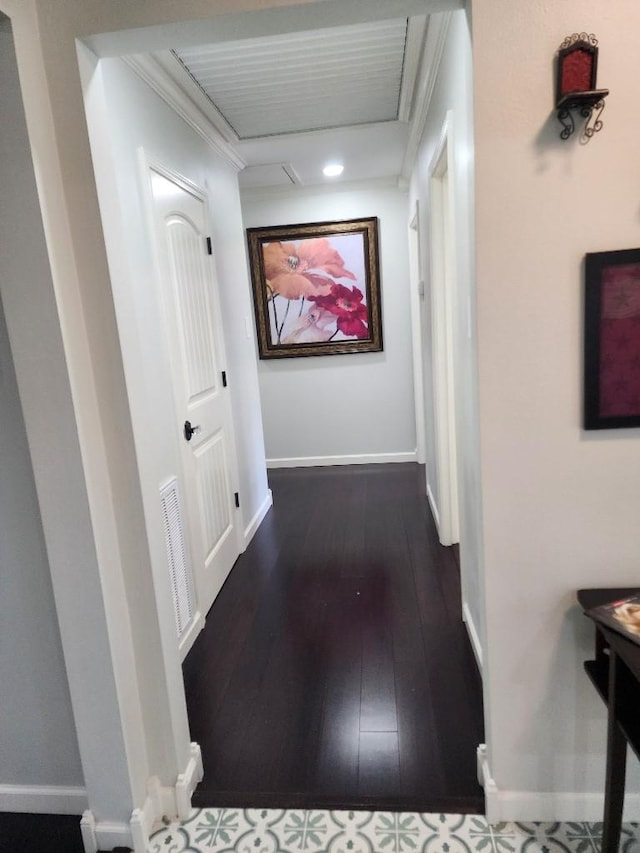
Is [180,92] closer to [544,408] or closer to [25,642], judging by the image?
[544,408]

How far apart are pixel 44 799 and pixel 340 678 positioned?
3.49ft

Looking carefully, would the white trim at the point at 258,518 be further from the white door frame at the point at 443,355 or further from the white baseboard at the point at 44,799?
the white baseboard at the point at 44,799

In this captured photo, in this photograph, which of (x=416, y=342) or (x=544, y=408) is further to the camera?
(x=416, y=342)

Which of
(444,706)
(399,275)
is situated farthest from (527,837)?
(399,275)

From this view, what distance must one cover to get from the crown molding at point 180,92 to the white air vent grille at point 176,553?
1.64 meters

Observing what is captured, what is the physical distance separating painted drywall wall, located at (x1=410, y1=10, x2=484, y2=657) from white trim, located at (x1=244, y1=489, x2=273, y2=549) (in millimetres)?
1508

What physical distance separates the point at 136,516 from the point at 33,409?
1.25 feet

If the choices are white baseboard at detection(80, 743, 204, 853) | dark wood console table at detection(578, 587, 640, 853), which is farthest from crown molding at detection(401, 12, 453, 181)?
white baseboard at detection(80, 743, 204, 853)

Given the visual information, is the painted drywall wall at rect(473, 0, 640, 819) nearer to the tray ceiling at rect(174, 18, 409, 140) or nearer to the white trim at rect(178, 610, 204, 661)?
the tray ceiling at rect(174, 18, 409, 140)

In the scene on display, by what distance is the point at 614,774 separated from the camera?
1224 mm

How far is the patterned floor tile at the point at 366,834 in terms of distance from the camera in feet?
4.79

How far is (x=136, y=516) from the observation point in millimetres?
1471

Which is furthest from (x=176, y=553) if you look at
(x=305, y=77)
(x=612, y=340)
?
(x=305, y=77)

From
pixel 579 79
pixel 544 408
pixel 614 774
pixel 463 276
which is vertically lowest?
pixel 614 774
